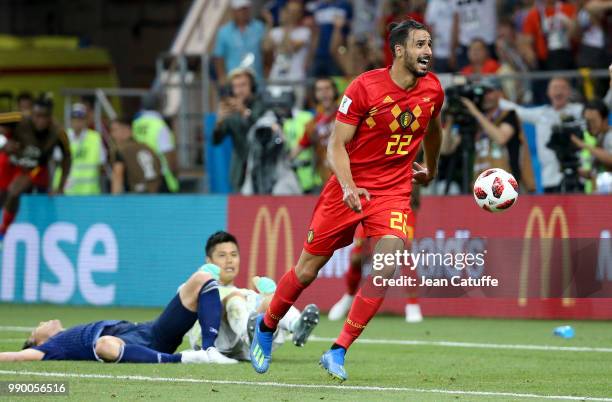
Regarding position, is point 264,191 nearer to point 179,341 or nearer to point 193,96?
point 193,96

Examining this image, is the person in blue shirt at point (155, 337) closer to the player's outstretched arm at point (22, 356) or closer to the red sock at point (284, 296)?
the player's outstretched arm at point (22, 356)

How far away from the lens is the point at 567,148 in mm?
16359

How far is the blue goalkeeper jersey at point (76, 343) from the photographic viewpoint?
11.5 m

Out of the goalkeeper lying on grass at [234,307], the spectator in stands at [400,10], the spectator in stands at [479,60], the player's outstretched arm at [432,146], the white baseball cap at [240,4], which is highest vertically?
the white baseball cap at [240,4]

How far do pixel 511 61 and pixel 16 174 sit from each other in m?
6.87

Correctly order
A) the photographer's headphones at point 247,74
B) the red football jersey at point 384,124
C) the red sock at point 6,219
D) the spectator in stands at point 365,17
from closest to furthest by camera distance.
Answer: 1. the red football jersey at point 384,124
2. the photographer's headphones at point 247,74
3. the red sock at point 6,219
4. the spectator in stands at point 365,17

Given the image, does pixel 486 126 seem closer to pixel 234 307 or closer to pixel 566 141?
pixel 566 141

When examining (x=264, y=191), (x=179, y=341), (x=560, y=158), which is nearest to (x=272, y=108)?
(x=264, y=191)

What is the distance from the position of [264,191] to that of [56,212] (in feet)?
9.14

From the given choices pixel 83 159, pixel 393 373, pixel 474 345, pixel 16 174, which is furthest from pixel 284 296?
pixel 83 159

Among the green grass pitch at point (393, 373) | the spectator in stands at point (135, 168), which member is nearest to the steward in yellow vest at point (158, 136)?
the spectator in stands at point (135, 168)

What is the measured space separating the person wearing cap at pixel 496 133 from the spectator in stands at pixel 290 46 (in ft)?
15.1

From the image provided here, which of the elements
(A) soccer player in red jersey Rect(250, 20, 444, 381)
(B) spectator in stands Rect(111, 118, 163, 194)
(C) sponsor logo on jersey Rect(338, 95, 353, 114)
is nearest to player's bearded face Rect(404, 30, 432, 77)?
(A) soccer player in red jersey Rect(250, 20, 444, 381)

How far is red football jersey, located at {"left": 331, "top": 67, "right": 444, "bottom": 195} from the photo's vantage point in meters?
10.1
